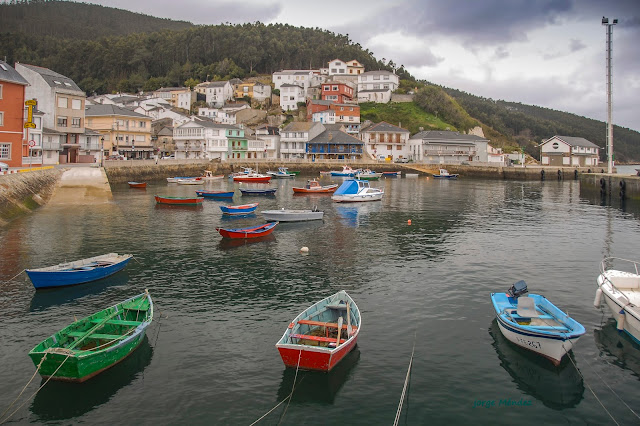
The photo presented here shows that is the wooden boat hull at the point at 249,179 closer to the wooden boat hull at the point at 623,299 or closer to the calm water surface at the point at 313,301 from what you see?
the calm water surface at the point at 313,301

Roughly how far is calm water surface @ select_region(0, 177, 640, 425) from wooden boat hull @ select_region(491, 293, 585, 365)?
1.44 ft

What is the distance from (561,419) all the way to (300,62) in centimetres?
19025

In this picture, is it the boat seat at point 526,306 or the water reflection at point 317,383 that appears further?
the boat seat at point 526,306

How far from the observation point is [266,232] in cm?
3928

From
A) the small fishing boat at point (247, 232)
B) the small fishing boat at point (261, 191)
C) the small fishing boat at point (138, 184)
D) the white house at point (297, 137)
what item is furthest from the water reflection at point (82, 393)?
the white house at point (297, 137)

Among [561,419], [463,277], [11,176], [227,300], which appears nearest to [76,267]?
[227,300]

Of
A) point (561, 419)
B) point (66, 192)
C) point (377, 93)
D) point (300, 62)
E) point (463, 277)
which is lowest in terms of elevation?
point (561, 419)

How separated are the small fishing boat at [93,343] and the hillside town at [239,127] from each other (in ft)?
155

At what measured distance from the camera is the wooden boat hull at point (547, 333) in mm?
16297

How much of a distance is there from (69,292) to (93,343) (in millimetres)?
8930

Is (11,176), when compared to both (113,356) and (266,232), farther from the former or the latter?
(113,356)

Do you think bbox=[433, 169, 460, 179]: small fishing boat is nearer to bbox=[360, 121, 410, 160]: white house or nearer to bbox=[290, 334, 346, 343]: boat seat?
bbox=[360, 121, 410, 160]: white house

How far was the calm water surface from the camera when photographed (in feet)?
46.9

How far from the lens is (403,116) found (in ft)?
479
